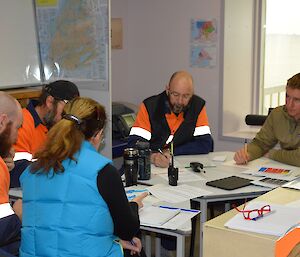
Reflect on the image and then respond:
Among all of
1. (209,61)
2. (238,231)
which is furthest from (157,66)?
(238,231)

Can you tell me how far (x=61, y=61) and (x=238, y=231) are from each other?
10.5ft

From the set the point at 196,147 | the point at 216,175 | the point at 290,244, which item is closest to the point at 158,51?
the point at 196,147

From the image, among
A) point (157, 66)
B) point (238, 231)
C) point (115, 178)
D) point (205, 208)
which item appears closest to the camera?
point (238, 231)

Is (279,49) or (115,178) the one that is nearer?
(115,178)

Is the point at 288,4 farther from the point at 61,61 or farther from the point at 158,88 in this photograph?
the point at 61,61

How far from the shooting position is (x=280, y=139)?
3.71 m

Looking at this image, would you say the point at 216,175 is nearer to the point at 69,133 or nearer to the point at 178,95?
the point at 178,95

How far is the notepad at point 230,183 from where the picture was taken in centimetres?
303

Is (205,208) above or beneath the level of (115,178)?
beneath

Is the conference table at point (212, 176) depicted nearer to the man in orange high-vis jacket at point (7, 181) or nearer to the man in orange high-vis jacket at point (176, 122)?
the man in orange high-vis jacket at point (176, 122)

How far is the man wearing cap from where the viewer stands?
3283 millimetres

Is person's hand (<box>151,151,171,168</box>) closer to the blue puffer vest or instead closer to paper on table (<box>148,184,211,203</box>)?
paper on table (<box>148,184,211,203</box>)

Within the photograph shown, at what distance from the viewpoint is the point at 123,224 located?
2.18m

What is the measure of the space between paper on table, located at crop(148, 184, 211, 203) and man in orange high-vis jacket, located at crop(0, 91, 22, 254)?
77 cm
